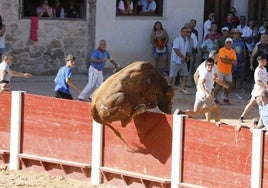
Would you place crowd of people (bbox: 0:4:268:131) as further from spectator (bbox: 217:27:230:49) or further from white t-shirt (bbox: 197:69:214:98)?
white t-shirt (bbox: 197:69:214:98)

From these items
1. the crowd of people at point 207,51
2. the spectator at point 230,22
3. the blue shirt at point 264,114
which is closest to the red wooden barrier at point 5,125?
the crowd of people at point 207,51

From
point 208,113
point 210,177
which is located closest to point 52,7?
point 208,113

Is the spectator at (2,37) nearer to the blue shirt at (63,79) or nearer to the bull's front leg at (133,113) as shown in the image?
the blue shirt at (63,79)

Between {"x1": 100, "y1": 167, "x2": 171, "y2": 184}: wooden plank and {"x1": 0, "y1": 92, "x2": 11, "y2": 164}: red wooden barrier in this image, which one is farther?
{"x1": 0, "y1": 92, "x2": 11, "y2": 164}: red wooden barrier

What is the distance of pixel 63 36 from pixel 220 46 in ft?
11.1

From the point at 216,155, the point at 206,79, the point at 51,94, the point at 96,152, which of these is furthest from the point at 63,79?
the point at 216,155

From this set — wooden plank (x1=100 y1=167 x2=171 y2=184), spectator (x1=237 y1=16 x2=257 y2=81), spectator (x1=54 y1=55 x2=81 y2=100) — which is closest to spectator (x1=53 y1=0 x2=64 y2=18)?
spectator (x1=237 y1=16 x2=257 y2=81)

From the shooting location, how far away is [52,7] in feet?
74.6

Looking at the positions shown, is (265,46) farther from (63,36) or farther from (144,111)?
(144,111)

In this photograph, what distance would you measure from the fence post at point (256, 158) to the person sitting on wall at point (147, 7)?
1175 cm

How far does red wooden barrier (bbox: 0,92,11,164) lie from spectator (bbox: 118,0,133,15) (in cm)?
858

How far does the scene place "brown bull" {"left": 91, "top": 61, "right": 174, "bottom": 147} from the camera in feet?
45.2

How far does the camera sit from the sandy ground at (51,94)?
14.3 meters

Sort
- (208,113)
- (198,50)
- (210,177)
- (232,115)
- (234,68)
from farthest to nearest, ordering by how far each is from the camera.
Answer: (198,50) → (234,68) → (232,115) → (208,113) → (210,177)
